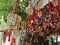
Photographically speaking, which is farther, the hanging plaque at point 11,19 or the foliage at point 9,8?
the foliage at point 9,8

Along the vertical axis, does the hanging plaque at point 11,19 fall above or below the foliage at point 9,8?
below

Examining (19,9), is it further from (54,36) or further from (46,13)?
(54,36)

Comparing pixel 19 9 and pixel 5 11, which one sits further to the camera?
pixel 5 11

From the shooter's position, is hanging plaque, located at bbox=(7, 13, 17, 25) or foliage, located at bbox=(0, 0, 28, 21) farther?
foliage, located at bbox=(0, 0, 28, 21)

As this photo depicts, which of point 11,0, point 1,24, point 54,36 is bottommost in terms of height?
point 54,36

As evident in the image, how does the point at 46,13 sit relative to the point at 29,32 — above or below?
above

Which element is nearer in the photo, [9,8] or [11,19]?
[11,19]

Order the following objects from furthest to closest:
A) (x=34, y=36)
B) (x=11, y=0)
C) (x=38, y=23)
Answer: (x=34, y=36) < (x=38, y=23) < (x=11, y=0)

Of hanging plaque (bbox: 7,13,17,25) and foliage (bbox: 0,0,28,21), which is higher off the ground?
foliage (bbox: 0,0,28,21)

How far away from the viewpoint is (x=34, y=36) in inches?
133

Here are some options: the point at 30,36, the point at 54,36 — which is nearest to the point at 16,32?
the point at 30,36

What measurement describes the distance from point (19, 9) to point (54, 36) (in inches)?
56.1

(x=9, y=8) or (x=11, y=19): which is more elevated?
(x=9, y=8)

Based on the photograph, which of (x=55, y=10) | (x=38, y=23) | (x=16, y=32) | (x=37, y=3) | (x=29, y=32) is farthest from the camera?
(x=29, y=32)
